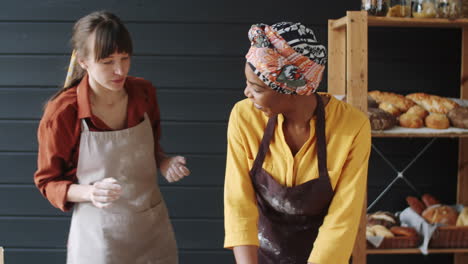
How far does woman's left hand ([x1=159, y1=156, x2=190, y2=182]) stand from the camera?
1.74 meters

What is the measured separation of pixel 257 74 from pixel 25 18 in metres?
1.69

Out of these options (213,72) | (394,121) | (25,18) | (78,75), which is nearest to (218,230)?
(213,72)

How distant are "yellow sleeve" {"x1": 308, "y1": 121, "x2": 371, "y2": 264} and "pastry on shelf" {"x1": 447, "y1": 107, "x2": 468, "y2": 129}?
0.91 m

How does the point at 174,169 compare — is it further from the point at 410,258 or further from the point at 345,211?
the point at 410,258

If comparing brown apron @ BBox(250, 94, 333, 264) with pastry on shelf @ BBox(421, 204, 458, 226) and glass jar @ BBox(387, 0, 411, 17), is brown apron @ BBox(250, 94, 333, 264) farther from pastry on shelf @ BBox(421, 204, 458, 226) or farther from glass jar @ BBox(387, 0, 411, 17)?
pastry on shelf @ BBox(421, 204, 458, 226)

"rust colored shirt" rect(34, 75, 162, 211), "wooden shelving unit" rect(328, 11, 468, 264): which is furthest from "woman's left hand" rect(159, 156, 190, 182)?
"wooden shelving unit" rect(328, 11, 468, 264)

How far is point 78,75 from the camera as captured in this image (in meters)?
1.77

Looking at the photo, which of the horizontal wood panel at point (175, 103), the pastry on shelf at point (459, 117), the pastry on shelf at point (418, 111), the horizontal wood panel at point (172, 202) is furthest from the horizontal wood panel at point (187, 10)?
the horizontal wood panel at point (172, 202)

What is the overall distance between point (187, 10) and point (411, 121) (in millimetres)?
1206

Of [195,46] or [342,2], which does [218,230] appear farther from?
[342,2]

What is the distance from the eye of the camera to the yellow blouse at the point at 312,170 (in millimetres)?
1473

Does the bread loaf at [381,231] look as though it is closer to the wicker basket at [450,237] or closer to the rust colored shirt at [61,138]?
the wicker basket at [450,237]

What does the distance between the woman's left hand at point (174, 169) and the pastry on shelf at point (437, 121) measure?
3.71 ft

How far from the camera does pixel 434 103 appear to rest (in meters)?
2.33
